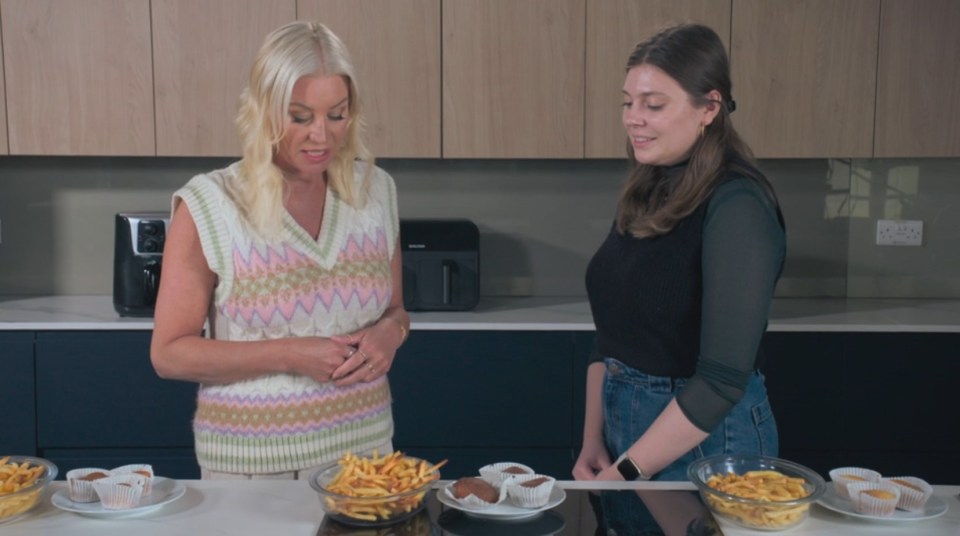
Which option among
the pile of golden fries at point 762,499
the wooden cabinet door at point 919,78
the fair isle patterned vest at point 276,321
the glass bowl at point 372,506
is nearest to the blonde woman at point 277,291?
the fair isle patterned vest at point 276,321

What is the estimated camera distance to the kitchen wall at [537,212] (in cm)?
353

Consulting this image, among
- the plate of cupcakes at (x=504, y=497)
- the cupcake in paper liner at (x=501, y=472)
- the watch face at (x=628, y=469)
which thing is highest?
the cupcake in paper liner at (x=501, y=472)

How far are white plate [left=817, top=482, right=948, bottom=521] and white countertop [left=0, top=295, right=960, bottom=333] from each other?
156 centimetres

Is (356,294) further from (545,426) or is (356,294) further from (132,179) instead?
(132,179)

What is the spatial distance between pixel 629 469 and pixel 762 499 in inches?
14.2

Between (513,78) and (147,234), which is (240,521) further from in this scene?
(513,78)

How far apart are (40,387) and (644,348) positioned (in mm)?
2013

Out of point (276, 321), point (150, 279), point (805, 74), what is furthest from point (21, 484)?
point (805, 74)

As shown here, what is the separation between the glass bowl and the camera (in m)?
1.37

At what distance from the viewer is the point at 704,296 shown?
65.1 inches

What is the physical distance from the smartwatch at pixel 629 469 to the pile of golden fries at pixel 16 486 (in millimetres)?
895

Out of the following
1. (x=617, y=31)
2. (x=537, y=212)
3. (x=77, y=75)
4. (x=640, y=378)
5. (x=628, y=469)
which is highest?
(x=617, y=31)

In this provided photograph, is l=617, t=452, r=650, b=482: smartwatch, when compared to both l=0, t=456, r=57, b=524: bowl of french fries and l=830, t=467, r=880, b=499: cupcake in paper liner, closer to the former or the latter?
l=830, t=467, r=880, b=499: cupcake in paper liner

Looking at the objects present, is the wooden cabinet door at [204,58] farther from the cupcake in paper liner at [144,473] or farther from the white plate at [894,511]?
the white plate at [894,511]
